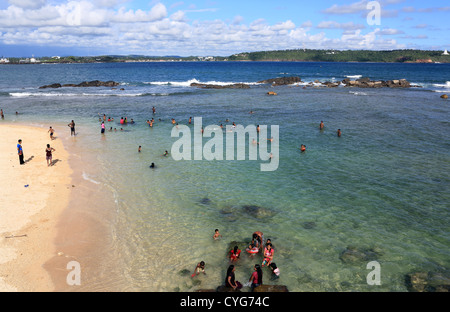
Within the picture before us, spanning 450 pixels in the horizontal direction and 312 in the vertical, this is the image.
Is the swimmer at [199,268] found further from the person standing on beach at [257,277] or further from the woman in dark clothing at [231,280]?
the person standing on beach at [257,277]

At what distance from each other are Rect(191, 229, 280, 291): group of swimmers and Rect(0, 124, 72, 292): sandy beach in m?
6.98

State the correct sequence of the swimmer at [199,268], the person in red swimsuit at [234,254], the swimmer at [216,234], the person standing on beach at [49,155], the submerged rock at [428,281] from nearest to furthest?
the submerged rock at [428,281] → the swimmer at [199,268] → the person in red swimsuit at [234,254] → the swimmer at [216,234] → the person standing on beach at [49,155]

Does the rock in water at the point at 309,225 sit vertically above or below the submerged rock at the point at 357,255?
above

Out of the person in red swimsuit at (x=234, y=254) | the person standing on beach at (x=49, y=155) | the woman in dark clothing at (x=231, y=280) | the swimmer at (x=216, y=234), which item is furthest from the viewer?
the person standing on beach at (x=49, y=155)

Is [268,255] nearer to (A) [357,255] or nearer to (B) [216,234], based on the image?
(B) [216,234]

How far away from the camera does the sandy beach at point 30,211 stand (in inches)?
483

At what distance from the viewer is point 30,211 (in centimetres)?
1706

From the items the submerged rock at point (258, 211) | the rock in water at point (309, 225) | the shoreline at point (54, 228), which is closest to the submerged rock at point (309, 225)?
the rock in water at point (309, 225)

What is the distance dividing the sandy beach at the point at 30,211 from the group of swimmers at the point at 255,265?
6978 millimetres

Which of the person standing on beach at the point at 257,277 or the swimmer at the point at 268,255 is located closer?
the person standing on beach at the point at 257,277

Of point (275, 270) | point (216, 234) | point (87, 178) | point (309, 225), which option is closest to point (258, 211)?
point (309, 225)

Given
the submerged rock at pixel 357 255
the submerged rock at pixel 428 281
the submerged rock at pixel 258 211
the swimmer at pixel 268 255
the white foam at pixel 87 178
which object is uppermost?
the white foam at pixel 87 178

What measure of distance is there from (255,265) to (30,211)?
44.3 ft

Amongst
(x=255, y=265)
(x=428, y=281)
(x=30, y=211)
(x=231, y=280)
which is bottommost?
(x=428, y=281)
